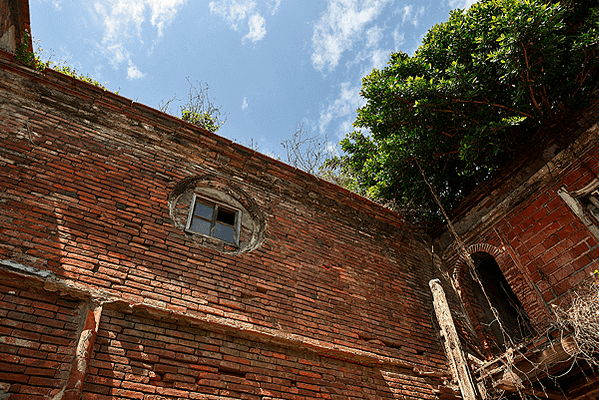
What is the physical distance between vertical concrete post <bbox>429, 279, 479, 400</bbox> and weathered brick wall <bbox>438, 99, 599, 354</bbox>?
285cm

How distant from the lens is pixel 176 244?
4672mm

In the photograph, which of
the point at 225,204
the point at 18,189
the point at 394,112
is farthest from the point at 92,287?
the point at 394,112

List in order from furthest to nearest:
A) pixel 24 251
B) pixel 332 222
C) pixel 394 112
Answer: pixel 394 112 < pixel 332 222 < pixel 24 251

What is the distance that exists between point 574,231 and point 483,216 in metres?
1.63

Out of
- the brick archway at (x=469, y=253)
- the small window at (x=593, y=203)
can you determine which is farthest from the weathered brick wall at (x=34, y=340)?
the small window at (x=593, y=203)

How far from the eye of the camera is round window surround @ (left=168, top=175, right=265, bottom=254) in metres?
5.03

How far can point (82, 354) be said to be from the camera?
333cm

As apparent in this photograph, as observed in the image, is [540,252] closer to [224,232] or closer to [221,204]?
[224,232]

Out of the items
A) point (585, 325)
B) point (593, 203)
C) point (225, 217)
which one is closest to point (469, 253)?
point (593, 203)

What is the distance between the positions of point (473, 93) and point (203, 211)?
16.6ft

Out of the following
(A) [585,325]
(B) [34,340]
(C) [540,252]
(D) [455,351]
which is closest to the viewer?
(B) [34,340]

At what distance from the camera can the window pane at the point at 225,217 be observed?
5484 millimetres

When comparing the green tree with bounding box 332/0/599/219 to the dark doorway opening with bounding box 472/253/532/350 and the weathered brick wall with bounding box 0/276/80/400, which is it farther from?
the weathered brick wall with bounding box 0/276/80/400

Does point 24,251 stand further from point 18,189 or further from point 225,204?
point 225,204
